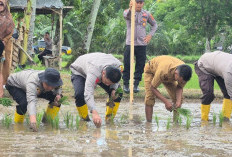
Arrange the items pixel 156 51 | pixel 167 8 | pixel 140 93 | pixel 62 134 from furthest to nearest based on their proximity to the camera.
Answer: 1. pixel 167 8
2. pixel 156 51
3. pixel 140 93
4. pixel 62 134

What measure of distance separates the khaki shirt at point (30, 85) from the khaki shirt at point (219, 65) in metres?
2.39

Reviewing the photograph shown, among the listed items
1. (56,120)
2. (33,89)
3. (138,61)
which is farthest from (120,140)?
(138,61)

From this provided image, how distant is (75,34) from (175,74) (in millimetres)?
32415

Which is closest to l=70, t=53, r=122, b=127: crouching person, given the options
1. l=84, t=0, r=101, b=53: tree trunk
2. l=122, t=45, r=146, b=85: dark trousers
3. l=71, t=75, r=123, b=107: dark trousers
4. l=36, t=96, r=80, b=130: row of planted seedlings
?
l=71, t=75, r=123, b=107: dark trousers

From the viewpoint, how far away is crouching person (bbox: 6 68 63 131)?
6.95 metres

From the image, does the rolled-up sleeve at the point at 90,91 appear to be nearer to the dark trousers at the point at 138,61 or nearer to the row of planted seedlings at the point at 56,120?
the row of planted seedlings at the point at 56,120

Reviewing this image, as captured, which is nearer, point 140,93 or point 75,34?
point 140,93

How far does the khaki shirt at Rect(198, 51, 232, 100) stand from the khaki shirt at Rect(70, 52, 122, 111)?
1551 mm

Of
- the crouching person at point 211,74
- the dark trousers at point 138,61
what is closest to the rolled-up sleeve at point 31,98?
the crouching person at point 211,74

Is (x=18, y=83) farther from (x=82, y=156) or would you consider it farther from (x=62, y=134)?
(x=82, y=156)

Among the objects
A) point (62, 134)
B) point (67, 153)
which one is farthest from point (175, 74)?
point (67, 153)

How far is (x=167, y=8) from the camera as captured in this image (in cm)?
4006

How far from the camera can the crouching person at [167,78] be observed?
7.34 metres

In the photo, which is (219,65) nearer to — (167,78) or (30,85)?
(167,78)
